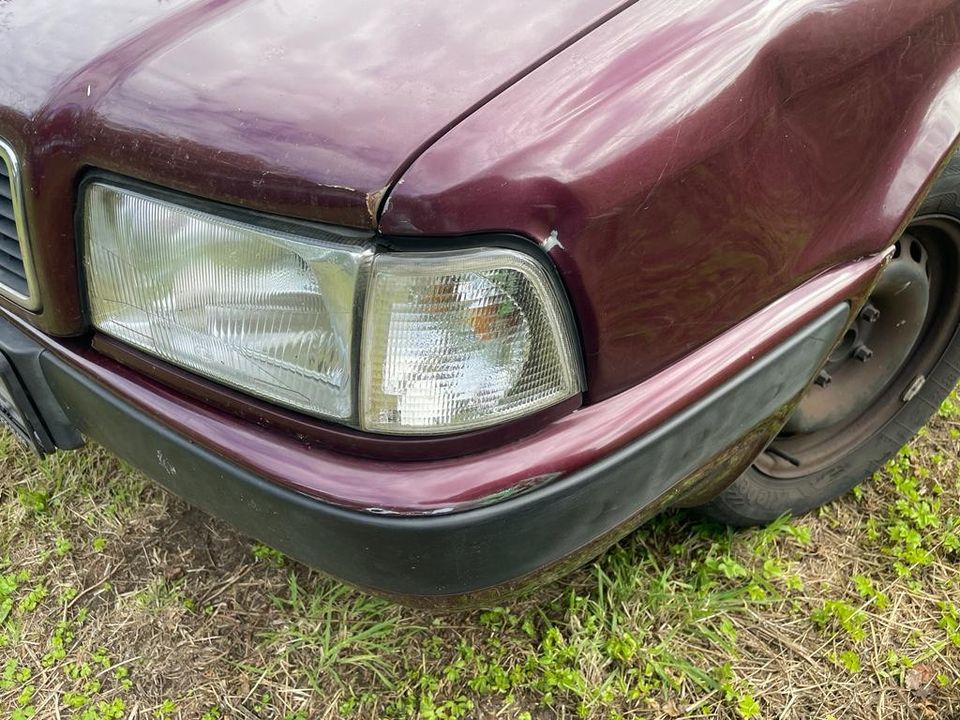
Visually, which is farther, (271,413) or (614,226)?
(271,413)

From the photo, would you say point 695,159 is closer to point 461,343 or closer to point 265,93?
point 461,343

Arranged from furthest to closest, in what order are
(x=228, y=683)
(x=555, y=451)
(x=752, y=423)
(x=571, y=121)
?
(x=228, y=683) → (x=752, y=423) → (x=555, y=451) → (x=571, y=121)

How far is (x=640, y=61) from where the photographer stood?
1.06 meters

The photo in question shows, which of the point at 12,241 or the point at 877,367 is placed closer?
the point at 12,241

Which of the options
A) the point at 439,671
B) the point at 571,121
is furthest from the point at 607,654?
the point at 571,121

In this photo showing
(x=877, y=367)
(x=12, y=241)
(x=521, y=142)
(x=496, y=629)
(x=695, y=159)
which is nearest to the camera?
(x=521, y=142)

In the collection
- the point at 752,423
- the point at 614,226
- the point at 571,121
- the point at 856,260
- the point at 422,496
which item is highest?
the point at 571,121

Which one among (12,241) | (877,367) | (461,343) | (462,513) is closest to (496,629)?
(462,513)

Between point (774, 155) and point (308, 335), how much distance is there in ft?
2.41

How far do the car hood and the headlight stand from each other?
67mm

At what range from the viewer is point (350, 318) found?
1.04 meters

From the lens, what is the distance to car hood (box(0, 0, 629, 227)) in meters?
0.99

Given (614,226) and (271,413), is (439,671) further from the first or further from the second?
(614,226)

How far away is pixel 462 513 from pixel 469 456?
3.1 inches
